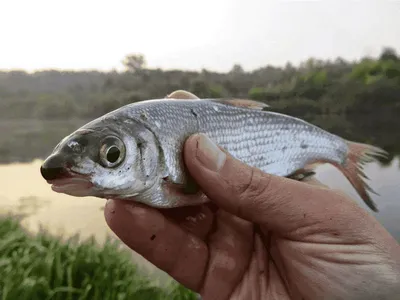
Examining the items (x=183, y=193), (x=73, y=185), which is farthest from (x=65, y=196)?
(x=73, y=185)

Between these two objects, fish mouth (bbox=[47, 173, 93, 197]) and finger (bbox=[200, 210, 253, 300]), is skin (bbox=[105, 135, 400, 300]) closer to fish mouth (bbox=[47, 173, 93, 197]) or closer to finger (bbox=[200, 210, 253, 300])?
finger (bbox=[200, 210, 253, 300])

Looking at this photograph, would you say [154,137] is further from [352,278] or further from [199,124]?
[352,278]

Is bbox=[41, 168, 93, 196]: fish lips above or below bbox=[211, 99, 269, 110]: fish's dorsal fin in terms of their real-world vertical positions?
below

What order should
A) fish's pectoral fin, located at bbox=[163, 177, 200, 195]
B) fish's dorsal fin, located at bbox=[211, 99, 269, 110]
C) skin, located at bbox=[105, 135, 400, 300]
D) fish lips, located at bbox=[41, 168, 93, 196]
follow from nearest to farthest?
fish lips, located at bbox=[41, 168, 93, 196]
fish's pectoral fin, located at bbox=[163, 177, 200, 195]
skin, located at bbox=[105, 135, 400, 300]
fish's dorsal fin, located at bbox=[211, 99, 269, 110]

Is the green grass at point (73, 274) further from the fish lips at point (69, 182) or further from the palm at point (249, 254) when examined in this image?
the fish lips at point (69, 182)

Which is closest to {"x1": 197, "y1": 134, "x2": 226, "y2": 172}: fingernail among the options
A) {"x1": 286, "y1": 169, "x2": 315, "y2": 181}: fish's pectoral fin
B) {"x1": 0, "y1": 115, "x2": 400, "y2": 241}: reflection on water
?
{"x1": 286, "y1": 169, "x2": 315, "y2": 181}: fish's pectoral fin

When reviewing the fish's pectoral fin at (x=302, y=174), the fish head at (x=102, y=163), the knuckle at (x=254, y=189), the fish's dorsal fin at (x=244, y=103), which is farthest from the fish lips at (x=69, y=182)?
the fish's pectoral fin at (x=302, y=174)

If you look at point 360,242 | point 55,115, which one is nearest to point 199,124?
point 360,242
